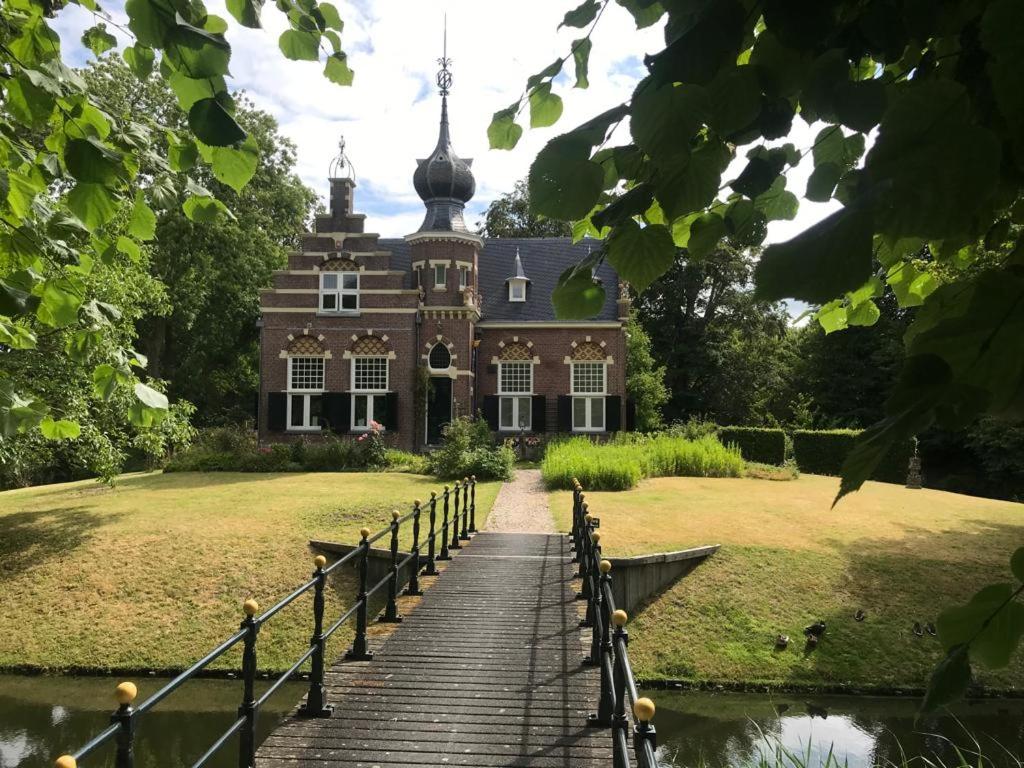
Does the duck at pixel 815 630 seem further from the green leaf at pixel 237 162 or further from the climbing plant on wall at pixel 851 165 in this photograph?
the green leaf at pixel 237 162

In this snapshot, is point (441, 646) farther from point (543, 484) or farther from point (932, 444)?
point (932, 444)

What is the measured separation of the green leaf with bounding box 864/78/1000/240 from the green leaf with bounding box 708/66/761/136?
366mm

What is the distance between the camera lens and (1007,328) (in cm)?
73

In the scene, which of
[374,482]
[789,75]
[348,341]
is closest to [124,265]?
[374,482]

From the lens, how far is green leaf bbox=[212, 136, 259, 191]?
1664 mm

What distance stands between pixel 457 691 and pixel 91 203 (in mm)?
4498

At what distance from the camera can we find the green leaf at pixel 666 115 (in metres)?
0.95

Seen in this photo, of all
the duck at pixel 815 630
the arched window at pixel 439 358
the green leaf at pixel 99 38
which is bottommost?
the duck at pixel 815 630

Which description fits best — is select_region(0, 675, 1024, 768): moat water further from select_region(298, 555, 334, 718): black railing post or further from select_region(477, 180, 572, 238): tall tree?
select_region(477, 180, 572, 238): tall tree

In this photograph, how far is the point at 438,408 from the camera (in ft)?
78.8

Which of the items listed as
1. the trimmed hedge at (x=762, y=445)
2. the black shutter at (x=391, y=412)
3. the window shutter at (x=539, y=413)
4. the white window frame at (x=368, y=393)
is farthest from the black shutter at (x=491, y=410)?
the trimmed hedge at (x=762, y=445)

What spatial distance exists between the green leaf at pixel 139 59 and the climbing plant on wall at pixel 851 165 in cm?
124

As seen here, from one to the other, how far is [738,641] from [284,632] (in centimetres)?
623

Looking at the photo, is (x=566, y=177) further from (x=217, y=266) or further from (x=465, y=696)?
(x=217, y=266)
